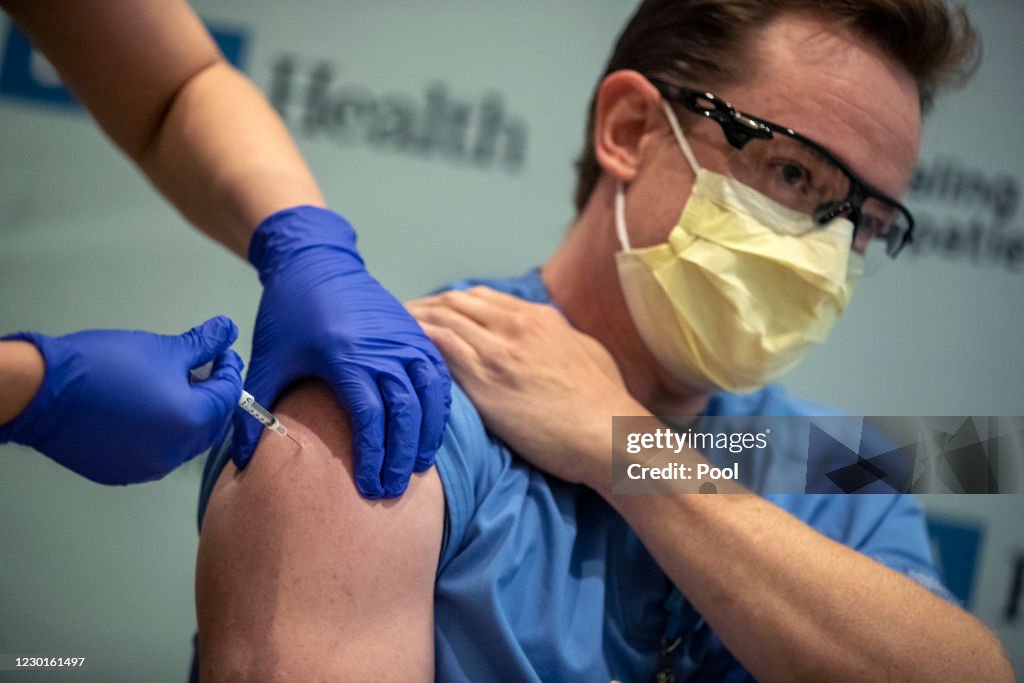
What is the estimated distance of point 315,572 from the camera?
869 millimetres

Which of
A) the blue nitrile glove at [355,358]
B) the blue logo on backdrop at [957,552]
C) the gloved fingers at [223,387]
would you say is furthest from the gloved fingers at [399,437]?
the blue logo on backdrop at [957,552]

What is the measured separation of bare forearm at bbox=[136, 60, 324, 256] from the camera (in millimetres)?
1229

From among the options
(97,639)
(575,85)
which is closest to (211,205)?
(97,639)

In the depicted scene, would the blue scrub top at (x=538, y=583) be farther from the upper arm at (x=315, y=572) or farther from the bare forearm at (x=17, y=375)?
the bare forearm at (x=17, y=375)

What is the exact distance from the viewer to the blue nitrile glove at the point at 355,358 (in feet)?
2.98

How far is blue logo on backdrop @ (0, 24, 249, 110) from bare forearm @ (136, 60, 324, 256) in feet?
2.75

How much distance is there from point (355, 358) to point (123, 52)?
0.66 metres

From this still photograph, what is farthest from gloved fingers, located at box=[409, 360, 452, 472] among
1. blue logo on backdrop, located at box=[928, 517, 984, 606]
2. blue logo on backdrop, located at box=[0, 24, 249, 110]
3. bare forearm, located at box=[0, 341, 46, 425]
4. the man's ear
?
blue logo on backdrop, located at box=[928, 517, 984, 606]

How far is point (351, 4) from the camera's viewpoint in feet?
7.01

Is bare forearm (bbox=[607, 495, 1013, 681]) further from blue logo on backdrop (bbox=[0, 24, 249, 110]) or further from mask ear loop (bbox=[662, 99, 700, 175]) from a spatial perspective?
blue logo on backdrop (bbox=[0, 24, 249, 110])

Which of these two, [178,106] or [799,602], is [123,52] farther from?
[799,602]

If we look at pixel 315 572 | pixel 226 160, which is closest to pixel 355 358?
pixel 315 572

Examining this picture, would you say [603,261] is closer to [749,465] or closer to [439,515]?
[749,465]

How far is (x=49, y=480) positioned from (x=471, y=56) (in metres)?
1.42
